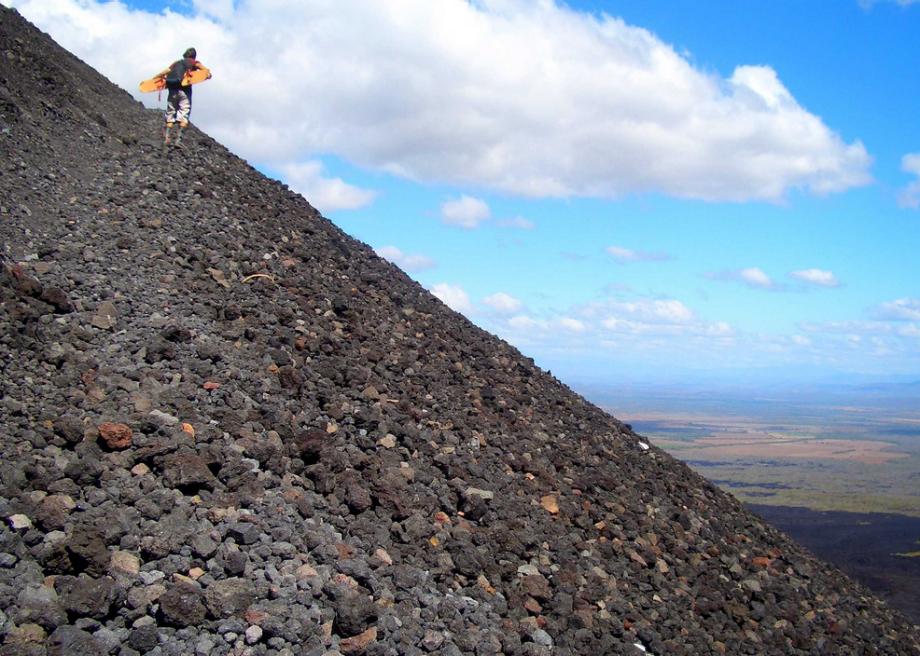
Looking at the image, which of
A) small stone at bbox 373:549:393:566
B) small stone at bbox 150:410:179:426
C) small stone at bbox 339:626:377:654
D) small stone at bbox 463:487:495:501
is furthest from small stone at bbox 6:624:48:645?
small stone at bbox 463:487:495:501

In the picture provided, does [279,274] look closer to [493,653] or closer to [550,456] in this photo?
[550,456]

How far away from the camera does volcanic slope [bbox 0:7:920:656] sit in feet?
17.7

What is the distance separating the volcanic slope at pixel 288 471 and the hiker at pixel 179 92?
1.26 meters

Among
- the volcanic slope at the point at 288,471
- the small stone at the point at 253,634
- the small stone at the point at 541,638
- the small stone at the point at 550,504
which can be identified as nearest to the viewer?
the small stone at the point at 253,634

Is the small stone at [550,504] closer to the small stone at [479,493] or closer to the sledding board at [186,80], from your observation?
the small stone at [479,493]

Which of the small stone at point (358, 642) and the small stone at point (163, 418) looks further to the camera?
the small stone at point (163, 418)

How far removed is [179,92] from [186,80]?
51cm

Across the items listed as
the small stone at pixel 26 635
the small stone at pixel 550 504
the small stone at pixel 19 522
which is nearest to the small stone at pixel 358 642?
the small stone at pixel 26 635

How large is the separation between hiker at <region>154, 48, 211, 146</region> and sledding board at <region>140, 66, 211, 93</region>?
0.04m

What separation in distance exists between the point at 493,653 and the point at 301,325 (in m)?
5.23

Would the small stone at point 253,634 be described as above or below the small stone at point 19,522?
below

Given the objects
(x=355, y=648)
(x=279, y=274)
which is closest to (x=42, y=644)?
(x=355, y=648)

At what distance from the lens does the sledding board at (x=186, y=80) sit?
14445 millimetres

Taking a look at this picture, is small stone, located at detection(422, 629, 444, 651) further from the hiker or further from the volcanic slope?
the hiker
